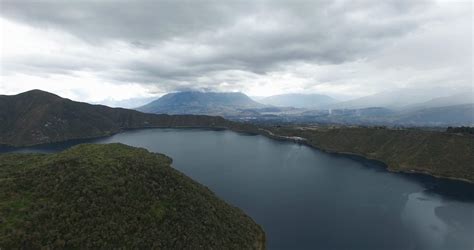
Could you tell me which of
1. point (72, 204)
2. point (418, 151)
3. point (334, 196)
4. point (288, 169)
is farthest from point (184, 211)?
point (418, 151)

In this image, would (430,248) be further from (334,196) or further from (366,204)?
(334,196)

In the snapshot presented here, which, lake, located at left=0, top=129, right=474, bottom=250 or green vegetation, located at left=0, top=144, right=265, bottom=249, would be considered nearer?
green vegetation, located at left=0, top=144, right=265, bottom=249

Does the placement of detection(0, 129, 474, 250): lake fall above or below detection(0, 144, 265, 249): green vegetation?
below

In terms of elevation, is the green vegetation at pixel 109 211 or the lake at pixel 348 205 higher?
the green vegetation at pixel 109 211

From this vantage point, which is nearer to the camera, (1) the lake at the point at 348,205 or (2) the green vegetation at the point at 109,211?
(2) the green vegetation at the point at 109,211
